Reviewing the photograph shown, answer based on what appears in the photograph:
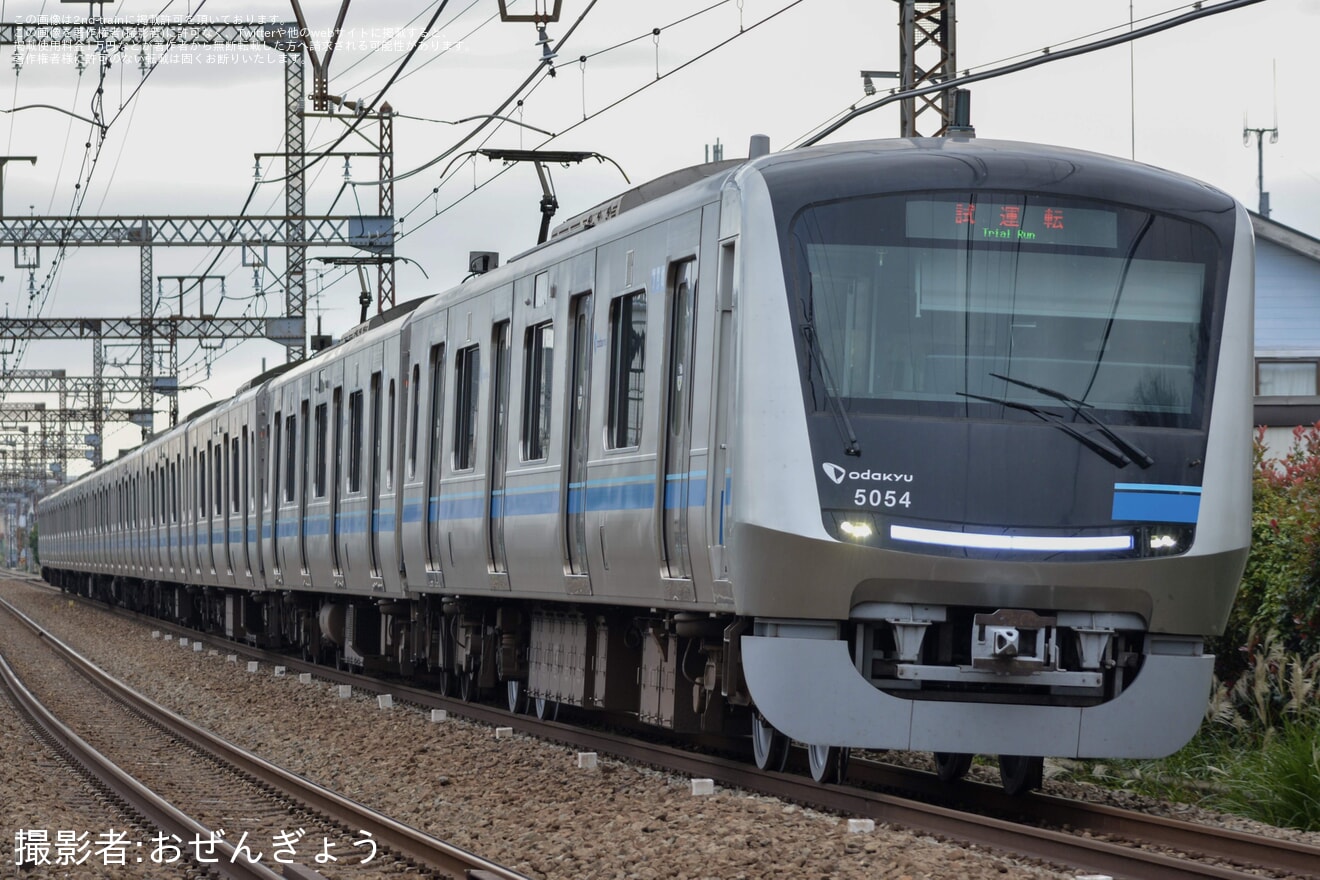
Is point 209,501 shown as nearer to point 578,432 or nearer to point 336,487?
point 336,487

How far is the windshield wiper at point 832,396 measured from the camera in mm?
8516

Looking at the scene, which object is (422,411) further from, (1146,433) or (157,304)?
(157,304)

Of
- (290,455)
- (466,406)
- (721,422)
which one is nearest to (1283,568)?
(721,422)

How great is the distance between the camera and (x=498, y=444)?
44.1 ft

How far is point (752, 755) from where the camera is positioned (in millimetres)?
11336

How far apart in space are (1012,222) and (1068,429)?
995 millimetres

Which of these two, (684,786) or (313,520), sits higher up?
(313,520)

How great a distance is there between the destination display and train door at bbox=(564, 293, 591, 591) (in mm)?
3102

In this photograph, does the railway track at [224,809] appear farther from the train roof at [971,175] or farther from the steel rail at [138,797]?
the train roof at [971,175]

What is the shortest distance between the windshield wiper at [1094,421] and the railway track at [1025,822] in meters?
1.54

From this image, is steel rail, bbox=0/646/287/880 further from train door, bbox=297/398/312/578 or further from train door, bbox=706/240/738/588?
train door, bbox=297/398/312/578

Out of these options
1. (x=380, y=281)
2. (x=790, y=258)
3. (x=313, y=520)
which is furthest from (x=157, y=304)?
(x=790, y=258)

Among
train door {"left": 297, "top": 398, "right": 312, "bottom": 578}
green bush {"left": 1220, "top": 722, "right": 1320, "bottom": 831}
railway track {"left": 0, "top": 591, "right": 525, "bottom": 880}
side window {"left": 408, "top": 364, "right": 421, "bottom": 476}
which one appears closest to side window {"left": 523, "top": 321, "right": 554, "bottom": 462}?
railway track {"left": 0, "top": 591, "right": 525, "bottom": 880}

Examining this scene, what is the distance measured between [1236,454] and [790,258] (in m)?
2.20
